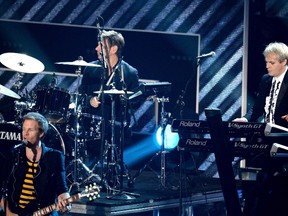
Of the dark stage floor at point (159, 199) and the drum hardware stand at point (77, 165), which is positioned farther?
the drum hardware stand at point (77, 165)

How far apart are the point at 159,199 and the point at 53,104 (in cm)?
188

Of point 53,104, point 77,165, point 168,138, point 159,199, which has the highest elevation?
point 53,104

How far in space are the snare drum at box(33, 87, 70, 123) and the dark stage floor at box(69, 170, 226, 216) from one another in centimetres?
122

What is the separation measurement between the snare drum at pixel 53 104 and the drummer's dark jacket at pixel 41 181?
6.57 feet

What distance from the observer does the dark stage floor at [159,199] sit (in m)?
7.09

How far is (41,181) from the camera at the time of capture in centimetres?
630

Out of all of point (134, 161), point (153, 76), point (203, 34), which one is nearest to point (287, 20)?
point (203, 34)

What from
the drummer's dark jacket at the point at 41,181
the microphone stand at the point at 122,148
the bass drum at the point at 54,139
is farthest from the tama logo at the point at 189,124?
the bass drum at the point at 54,139

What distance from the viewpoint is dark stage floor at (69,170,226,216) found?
23.3ft

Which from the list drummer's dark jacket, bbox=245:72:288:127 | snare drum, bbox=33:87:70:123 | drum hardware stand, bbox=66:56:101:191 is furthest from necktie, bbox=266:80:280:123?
snare drum, bbox=33:87:70:123

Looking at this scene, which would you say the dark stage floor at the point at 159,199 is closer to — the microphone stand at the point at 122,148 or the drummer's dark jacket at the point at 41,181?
the microphone stand at the point at 122,148

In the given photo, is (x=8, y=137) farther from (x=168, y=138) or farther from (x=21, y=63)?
(x=168, y=138)

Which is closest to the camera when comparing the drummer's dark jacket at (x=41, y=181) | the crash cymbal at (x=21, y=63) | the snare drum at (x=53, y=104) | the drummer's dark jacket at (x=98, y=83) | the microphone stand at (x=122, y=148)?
the drummer's dark jacket at (x=41, y=181)

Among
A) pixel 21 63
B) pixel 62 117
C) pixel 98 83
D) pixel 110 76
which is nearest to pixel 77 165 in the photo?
pixel 62 117
